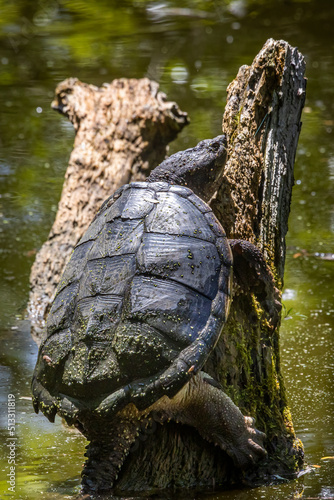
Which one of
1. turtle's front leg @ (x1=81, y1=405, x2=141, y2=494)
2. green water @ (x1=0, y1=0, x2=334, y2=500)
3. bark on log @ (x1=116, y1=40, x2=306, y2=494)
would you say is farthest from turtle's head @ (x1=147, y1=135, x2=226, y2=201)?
turtle's front leg @ (x1=81, y1=405, x2=141, y2=494)

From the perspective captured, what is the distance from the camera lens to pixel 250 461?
323 cm

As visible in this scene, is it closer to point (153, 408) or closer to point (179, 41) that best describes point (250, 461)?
point (153, 408)

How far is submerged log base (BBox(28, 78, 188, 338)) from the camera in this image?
5820 mm

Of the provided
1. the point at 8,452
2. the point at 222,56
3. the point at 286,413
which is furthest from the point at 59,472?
the point at 222,56

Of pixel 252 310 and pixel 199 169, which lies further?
pixel 199 169

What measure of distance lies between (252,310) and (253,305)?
0.08 ft

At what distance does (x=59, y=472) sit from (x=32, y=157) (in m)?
5.64

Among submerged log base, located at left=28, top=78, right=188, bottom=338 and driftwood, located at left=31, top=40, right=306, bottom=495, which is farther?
submerged log base, located at left=28, top=78, right=188, bottom=338

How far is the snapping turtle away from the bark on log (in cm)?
12

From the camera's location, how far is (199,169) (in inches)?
161

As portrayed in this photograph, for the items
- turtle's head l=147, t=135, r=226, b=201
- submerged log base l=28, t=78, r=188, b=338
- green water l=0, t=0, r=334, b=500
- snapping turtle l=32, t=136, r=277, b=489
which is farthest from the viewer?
submerged log base l=28, t=78, r=188, b=338

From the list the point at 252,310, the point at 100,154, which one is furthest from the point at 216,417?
the point at 100,154

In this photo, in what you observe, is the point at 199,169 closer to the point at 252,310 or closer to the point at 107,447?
the point at 252,310

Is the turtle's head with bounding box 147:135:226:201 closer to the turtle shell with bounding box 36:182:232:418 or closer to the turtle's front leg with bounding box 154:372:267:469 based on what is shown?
the turtle shell with bounding box 36:182:232:418
